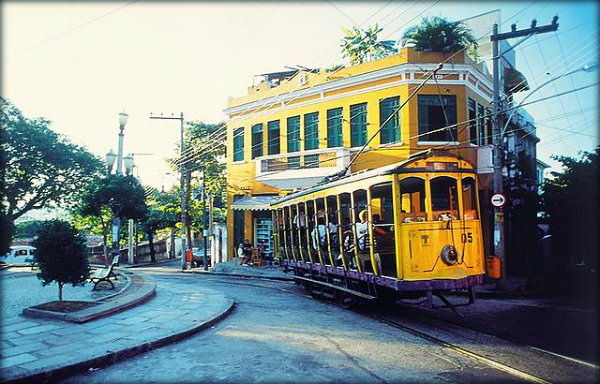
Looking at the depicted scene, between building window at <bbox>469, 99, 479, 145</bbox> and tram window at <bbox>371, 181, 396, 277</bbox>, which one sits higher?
building window at <bbox>469, 99, 479, 145</bbox>

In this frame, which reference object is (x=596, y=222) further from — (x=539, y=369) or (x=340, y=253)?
(x=539, y=369)

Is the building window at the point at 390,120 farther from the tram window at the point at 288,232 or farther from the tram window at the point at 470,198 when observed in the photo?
the tram window at the point at 470,198

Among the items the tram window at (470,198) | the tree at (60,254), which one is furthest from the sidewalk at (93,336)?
the tram window at (470,198)

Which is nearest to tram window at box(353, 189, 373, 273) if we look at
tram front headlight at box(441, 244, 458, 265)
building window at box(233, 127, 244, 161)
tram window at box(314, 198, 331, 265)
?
tram front headlight at box(441, 244, 458, 265)

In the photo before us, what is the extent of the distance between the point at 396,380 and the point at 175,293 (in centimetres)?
848

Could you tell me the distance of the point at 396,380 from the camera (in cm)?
509

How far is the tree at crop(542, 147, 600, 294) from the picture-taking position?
1292 cm

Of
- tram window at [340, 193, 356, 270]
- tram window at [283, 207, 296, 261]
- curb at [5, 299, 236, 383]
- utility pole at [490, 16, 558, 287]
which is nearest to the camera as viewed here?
curb at [5, 299, 236, 383]

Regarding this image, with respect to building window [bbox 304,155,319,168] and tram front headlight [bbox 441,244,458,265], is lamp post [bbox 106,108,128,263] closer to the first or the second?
building window [bbox 304,155,319,168]

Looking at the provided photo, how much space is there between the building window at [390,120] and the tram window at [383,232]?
848 cm

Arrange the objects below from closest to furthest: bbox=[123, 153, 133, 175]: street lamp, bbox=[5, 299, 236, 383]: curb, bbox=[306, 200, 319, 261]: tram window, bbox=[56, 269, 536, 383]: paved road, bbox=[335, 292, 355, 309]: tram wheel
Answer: bbox=[5, 299, 236, 383]: curb < bbox=[56, 269, 536, 383]: paved road < bbox=[335, 292, 355, 309]: tram wheel < bbox=[306, 200, 319, 261]: tram window < bbox=[123, 153, 133, 175]: street lamp

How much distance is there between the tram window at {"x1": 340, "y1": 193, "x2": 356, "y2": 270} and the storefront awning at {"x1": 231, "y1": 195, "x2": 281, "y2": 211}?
1087 cm

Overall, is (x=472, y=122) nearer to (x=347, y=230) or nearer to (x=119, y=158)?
(x=347, y=230)

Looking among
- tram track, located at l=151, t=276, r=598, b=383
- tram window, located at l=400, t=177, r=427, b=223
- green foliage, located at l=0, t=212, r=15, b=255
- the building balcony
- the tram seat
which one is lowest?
tram track, located at l=151, t=276, r=598, b=383
